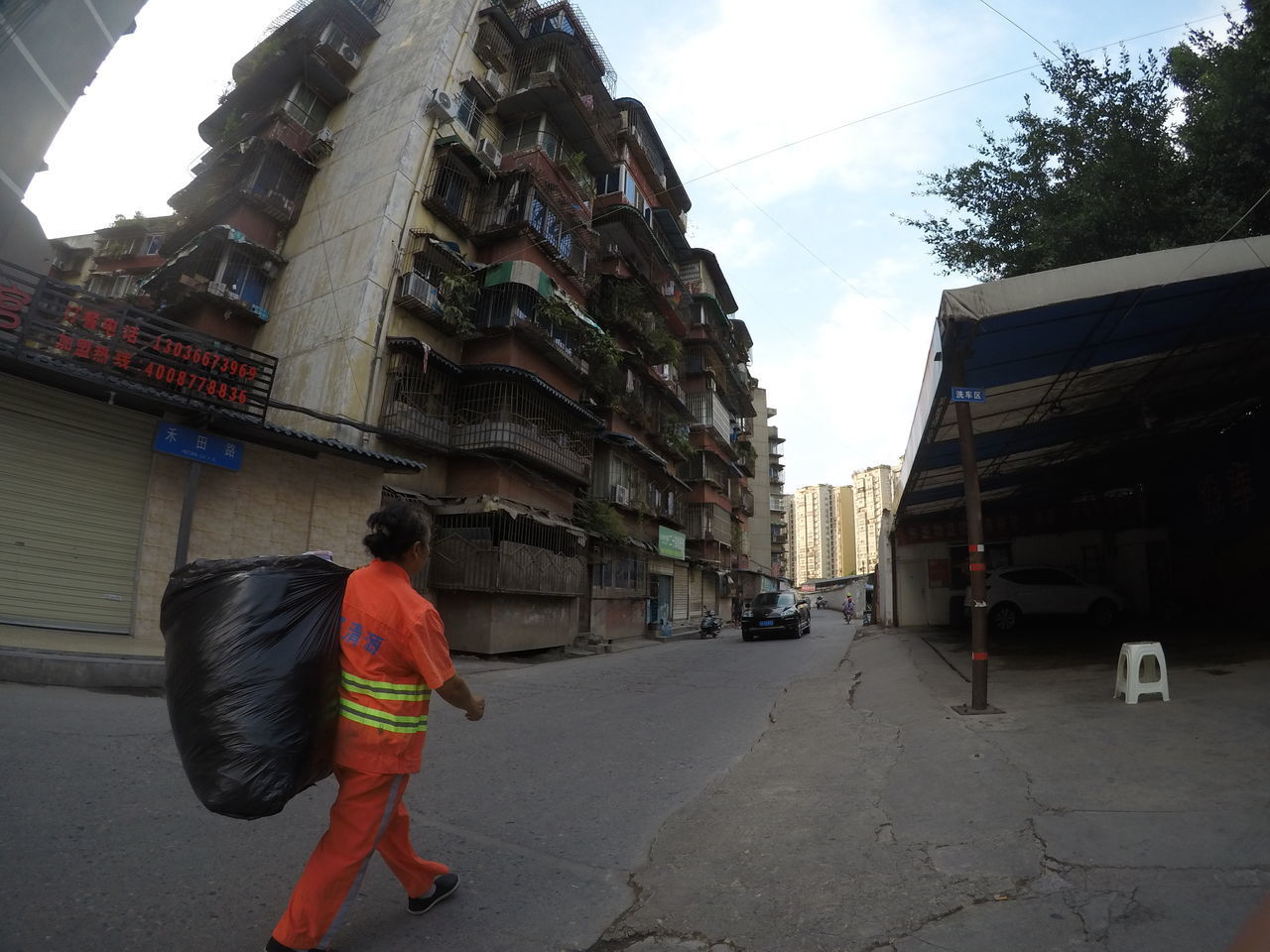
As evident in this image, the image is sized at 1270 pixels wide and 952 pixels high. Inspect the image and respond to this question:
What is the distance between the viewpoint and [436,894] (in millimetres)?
2613

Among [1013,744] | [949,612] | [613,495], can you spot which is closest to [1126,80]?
[949,612]

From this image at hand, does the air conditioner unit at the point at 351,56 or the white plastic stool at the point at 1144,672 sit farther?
the air conditioner unit at the point at 351,56

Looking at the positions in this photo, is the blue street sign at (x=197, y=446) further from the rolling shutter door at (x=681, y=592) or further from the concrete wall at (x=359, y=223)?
the rolling shutter door at (x=681, y=592)

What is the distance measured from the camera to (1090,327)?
6766 millimetres

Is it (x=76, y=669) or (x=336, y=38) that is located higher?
(x=336, y=38)

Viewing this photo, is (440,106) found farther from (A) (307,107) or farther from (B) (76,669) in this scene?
(B) (76,669)

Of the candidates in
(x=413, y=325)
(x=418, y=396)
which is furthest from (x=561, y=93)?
(x=418, y=396)

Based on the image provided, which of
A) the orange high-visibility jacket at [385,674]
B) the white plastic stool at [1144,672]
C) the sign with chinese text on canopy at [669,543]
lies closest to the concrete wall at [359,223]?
the sign with chinese text on canopy at [669,543]

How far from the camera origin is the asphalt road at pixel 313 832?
7.95ft

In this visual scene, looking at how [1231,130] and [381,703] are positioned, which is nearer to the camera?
[381,703]

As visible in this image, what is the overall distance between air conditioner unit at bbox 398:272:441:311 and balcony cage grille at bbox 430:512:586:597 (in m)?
5.07

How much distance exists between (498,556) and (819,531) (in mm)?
102993

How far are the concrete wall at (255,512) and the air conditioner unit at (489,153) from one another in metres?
9.63

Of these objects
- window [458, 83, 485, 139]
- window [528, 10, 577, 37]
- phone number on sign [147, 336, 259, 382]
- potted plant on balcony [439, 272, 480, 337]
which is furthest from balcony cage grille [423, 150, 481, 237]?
phone number on sign [147, 336, 259, 382]
